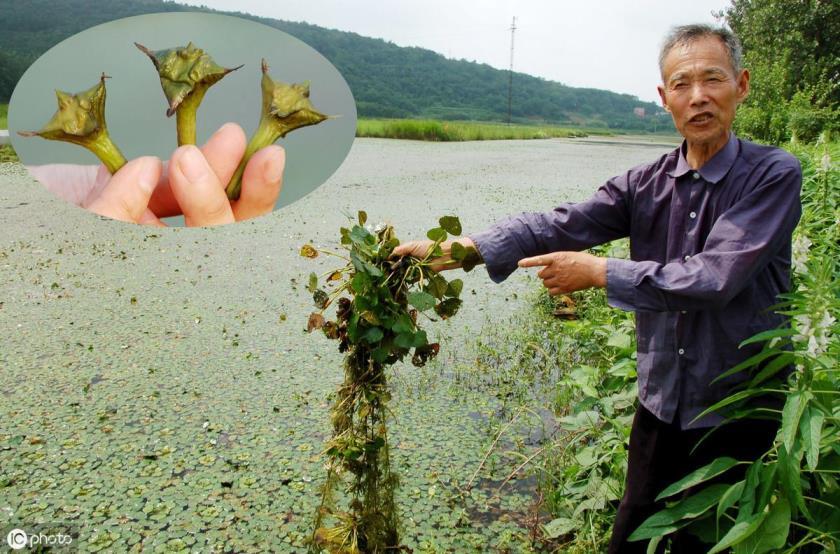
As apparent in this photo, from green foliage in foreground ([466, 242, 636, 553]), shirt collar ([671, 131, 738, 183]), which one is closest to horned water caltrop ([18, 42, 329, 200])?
shirt collar ([671, 131, 738, 183])

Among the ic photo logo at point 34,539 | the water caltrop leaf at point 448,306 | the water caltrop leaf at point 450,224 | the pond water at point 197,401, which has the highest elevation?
the water caltrop leaf at point 450,224

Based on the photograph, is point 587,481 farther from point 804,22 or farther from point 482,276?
point 804,22

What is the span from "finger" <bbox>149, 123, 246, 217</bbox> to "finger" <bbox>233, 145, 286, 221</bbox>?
0.09 ft

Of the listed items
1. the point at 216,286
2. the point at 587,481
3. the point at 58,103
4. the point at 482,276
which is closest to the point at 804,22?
the point at 482,276

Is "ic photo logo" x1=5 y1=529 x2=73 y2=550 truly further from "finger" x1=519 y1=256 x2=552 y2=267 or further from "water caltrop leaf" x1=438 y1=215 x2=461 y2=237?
"finger" x1=519 y1=256 x2=552 y2=267

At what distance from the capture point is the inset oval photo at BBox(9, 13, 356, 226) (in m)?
0.93

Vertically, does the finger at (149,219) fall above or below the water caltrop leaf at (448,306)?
above

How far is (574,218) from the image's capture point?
1322 millimetres

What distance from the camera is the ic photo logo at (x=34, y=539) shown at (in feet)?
5.58

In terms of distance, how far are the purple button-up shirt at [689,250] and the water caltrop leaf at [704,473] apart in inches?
2.8

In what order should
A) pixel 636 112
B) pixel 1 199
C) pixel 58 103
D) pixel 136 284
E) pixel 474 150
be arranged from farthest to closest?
1. pixel 636 112
2. pixel 474 150
3. pixel 1 199
4. pixel 136 284
5. pixel 58 103

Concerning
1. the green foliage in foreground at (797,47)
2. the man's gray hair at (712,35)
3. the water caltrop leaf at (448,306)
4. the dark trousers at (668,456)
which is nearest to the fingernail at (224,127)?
the water caltrop leaf at (448,306)

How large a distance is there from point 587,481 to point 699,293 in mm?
929

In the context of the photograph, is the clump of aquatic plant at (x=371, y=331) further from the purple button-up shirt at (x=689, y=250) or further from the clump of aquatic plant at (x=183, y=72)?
the clump of aquatic plant at (x=183, y=72)
